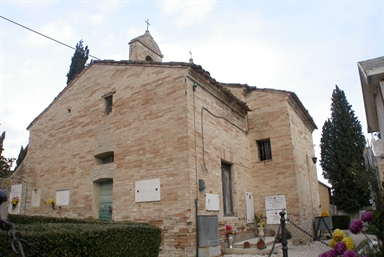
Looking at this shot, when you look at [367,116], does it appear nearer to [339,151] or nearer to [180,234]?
[180,234]

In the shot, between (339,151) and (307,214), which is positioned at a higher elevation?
(339,151)

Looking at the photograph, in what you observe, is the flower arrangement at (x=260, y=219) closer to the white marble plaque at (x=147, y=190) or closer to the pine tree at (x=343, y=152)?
the white marble plaque at (x=147, y=190)

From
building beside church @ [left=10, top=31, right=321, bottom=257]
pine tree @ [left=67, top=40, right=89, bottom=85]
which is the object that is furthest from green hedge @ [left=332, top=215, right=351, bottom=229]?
pine tree @ [left=67, top=40, right=89, bottom=85]

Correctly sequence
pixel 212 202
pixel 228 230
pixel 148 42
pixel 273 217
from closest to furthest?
pixel 212 202 < pixel 228 230 < pixel 273 217 < pixel 148 42

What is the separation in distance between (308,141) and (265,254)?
9.06 metres

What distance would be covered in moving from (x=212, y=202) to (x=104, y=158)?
185 inches

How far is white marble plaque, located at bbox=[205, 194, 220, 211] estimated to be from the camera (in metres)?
9.75

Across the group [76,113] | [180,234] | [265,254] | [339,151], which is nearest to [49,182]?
[76,113]

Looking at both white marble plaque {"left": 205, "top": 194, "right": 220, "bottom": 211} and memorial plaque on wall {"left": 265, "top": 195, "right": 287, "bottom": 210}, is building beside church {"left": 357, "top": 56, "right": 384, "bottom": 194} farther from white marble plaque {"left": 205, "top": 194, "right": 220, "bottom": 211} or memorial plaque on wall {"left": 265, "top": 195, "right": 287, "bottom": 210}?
white marble plaque {"left": 205, "top": 194, "right": 220, "bottom": 211}

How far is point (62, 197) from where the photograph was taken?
40.9ft

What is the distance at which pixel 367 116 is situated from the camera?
8625 millimetres

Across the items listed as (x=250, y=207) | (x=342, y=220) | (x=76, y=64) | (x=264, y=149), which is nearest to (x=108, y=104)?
(x=264, y=149)

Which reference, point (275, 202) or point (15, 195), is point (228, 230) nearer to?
point (275, 202)

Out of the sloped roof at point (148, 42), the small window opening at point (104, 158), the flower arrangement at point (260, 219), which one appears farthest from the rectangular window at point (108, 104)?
the flower arrangement at point (260, 219)
